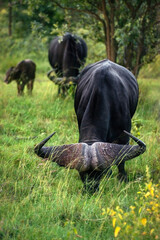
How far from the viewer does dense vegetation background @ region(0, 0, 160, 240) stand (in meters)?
3.28

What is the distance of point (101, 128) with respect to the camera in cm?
434

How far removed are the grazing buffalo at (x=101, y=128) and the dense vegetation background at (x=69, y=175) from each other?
1.03 feet

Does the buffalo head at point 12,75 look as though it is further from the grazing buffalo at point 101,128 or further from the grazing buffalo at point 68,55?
the grazing buffalo at point 101,128

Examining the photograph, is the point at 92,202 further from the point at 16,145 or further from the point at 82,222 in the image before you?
the point at 16,145

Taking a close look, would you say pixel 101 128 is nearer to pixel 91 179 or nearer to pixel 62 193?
pixel 91 179

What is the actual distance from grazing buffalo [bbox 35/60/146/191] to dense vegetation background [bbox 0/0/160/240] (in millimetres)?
315

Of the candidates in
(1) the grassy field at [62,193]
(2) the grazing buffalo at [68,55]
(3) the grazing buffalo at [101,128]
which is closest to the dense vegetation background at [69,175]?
(1) the grassy field at [62,193]

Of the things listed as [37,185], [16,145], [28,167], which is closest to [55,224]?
[37,185]

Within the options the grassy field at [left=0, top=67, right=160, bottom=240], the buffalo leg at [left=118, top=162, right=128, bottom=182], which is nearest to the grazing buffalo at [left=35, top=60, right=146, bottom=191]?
the buffalo leg at [left=118, top=162, right=128, bottom=182]

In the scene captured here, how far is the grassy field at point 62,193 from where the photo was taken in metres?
3.22

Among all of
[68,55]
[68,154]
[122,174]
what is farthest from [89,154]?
[68,55]

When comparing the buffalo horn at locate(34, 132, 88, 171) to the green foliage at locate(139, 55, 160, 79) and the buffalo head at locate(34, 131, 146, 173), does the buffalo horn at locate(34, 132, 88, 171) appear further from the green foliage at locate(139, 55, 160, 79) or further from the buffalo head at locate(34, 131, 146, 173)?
the green foliage at locate(139, 55, 160, 79)

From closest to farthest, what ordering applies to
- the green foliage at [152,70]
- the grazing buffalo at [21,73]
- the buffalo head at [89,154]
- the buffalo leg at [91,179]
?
the buffalo head at [89,154] → the buffalo leg at [91,179] → the grazing buffalo at [21,73] → the green foliage at [152,70]

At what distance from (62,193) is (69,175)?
0.56 metres
